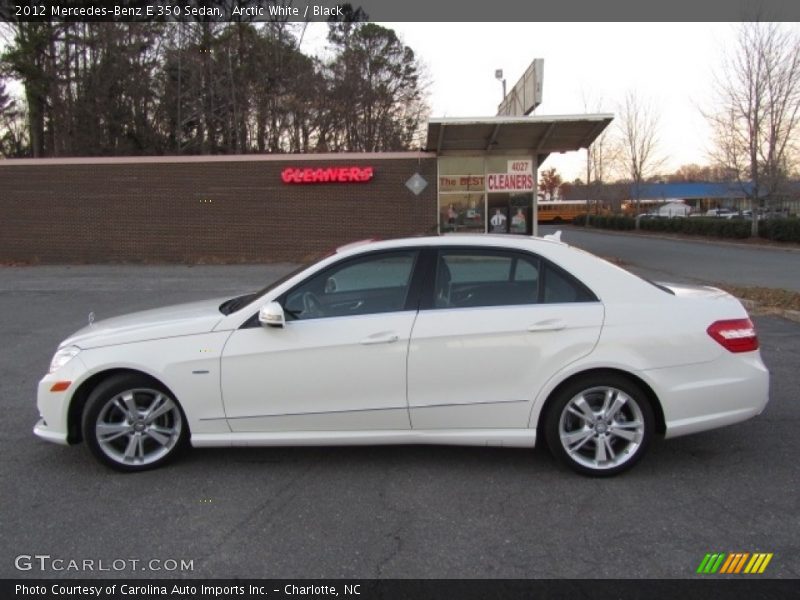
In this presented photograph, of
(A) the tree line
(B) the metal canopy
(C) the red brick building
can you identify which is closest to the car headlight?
(B) the metal canopy

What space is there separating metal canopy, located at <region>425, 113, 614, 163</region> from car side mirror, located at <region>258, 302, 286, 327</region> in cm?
1461

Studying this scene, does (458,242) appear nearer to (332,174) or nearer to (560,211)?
(332,174)

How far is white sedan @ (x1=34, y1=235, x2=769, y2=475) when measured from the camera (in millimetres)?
3871

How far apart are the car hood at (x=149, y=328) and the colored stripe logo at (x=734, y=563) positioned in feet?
10.0

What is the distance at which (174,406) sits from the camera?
13.3 ft

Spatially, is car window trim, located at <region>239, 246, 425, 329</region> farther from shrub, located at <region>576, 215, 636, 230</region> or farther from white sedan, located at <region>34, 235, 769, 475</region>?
shrub, located at <region>576, 215, 636, 230</region>

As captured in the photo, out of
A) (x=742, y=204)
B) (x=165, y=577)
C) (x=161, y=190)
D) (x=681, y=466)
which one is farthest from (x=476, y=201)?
(x=742, y=204)

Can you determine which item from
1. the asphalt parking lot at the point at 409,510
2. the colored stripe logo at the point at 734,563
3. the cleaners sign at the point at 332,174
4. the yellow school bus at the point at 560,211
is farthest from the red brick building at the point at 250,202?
the yellow school bus at the point at 560,211

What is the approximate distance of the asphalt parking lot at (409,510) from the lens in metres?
3.05

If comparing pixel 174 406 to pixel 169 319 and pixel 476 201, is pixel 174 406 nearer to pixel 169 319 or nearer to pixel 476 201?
pixel 169 319

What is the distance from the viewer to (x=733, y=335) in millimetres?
3949

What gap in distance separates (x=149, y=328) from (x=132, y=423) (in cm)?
62

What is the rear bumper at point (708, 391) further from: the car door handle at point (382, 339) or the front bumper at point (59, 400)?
the front bumper at point (59, 400)

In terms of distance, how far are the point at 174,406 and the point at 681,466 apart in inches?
131
